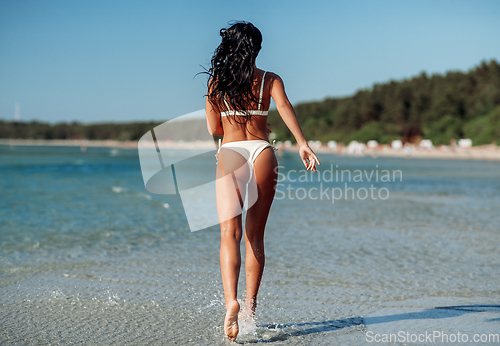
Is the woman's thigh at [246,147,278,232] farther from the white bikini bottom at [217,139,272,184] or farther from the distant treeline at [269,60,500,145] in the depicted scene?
the distant treeline at [269,60,500,145]

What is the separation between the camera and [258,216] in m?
3.17

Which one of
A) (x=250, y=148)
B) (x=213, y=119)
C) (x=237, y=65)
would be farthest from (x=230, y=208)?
(x=237, y=65)

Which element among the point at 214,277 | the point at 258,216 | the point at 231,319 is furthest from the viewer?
the point at 214,277

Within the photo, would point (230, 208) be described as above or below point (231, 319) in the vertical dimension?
above

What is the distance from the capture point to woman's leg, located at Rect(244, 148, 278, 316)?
10.1 feet

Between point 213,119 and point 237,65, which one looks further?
point 213,119

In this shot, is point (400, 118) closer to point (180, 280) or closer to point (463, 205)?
point (463, 205)

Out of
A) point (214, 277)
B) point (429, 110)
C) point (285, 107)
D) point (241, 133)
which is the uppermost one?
point (429, 110)

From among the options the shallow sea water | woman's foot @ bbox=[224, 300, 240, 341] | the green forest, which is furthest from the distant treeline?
woman's foot @ bbox=[224, 300, 240, 341]

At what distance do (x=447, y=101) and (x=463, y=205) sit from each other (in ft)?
282

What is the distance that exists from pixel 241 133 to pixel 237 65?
1.38ft

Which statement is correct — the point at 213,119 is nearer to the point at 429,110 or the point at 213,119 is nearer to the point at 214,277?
the point at 214,277

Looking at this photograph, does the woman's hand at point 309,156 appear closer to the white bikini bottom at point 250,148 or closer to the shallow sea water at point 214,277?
the white bikini bottom at point 250,148

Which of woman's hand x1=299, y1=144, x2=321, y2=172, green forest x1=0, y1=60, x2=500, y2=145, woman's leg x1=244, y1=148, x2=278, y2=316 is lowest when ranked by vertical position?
woman's leg x1=244, y1=148, x2=278, y2=316
